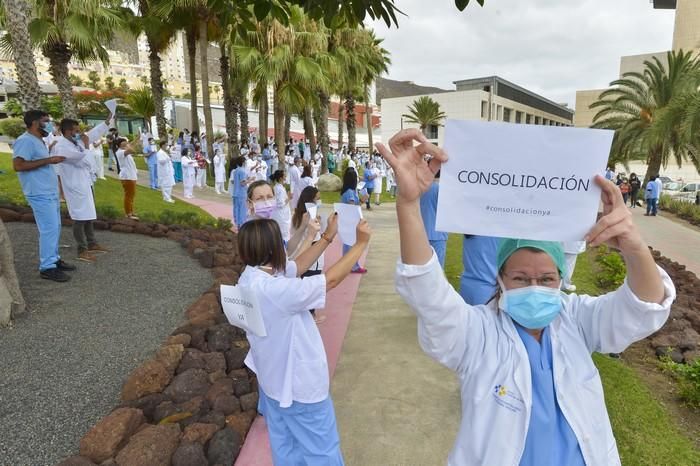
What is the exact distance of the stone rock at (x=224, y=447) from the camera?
2764 mm

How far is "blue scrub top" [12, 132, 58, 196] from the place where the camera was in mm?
4816

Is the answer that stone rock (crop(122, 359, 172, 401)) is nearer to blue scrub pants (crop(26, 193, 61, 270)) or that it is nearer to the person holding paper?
the person holding paper

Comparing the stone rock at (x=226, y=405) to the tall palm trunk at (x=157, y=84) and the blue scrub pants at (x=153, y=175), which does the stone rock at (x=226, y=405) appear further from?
the tall palm trunk at (x=157, y=84)

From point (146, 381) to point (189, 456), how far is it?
88cm

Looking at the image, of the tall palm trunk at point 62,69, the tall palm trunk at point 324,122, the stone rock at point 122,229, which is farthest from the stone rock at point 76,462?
the tall palm trunk at point 324,122

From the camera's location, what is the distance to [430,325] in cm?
143

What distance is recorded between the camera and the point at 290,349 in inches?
87.6

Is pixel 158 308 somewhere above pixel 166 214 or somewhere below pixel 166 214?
below

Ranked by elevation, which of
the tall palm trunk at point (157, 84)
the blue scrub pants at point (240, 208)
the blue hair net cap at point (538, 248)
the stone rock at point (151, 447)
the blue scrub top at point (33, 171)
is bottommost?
the stone rock at point (151, 447)

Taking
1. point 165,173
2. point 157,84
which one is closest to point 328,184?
point 165,173

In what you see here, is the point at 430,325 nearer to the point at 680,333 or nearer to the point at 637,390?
the point at 637,390

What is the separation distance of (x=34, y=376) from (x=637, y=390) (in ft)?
16.2

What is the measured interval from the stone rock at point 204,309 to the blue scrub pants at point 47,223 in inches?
71.4

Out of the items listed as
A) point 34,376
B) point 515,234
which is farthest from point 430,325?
point 34,376
